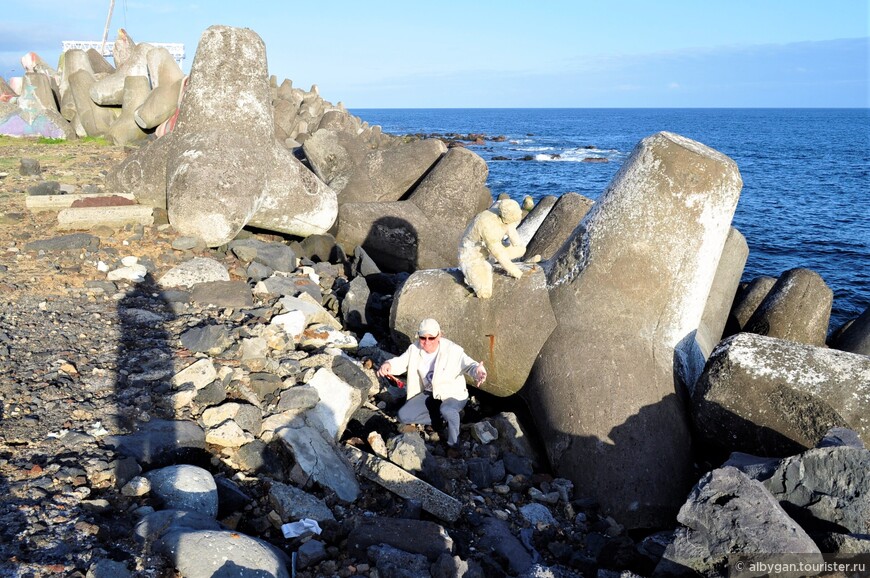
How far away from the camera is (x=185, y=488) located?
3752 mm

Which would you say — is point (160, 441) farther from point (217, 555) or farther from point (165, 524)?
point (217, 555)

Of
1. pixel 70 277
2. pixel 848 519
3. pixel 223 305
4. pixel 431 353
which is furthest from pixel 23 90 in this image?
pixel 848 519

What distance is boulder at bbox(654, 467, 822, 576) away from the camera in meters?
3.23

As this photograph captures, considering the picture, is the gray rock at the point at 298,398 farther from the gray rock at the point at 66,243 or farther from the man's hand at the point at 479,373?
the gray rock at the point at 66,243

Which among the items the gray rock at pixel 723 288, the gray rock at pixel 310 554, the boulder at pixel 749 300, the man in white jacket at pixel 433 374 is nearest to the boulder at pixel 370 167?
the gray rock at pixel 723 288

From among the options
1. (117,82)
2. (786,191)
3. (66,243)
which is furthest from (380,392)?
(786,191)

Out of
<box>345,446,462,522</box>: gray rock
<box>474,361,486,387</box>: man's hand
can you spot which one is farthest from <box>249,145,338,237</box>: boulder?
<box>345,446,462,522</box>: gray rock

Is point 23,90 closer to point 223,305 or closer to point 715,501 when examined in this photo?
point 223,305

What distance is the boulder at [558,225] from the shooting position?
27.6ft

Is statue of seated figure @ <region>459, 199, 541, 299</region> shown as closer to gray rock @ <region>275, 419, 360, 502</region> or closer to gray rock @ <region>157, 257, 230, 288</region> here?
gray rock @ <region>275, 419, 360, 502</region>

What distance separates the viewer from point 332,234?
32.8ft

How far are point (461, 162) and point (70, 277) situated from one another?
20.2ft

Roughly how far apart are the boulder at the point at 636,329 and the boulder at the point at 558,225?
8.97 feet

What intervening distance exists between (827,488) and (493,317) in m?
2.86
